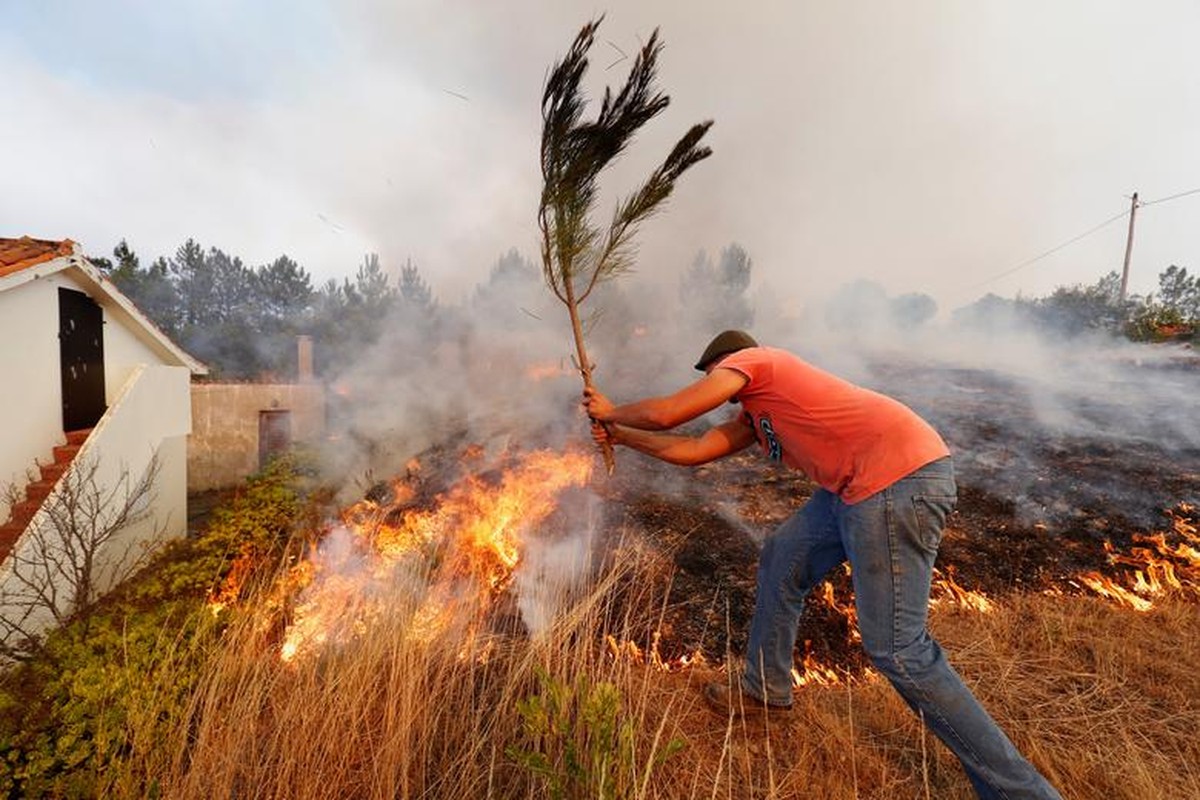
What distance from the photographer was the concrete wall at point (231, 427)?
12.3 m

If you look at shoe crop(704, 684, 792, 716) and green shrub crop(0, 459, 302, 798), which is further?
shoe crop(704, 684, 792, 716)

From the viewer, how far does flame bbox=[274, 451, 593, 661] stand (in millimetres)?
2539

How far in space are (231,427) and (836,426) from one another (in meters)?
14.6

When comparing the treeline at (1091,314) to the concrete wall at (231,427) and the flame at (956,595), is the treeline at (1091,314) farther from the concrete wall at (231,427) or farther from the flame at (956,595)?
the concrete wall at (231,427)

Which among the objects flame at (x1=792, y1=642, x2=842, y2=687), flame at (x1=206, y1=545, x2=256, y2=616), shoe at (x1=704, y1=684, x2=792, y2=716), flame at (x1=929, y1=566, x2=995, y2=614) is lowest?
flame at (x1=206, y1=545, x2=256, y2=616)

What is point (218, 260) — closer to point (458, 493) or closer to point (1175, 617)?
point (458, 493)

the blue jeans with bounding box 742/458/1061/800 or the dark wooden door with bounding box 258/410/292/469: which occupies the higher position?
the blue jeans with bounding box 742/458/1061/800

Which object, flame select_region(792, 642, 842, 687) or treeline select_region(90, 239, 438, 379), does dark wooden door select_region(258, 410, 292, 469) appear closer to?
treeline select_region(90, 239, 438, 379)

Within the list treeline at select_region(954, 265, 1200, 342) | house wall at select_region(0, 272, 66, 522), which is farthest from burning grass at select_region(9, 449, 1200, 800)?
treeline at select_region(954, 265, 1200, 342)

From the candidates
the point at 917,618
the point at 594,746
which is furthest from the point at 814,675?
the point at 594,746

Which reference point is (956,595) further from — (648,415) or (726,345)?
(648,415)

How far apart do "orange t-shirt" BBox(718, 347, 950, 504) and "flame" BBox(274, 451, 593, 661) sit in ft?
5.83

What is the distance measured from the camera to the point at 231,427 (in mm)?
12727

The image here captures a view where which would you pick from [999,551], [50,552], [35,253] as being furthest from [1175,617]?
[35,253]
